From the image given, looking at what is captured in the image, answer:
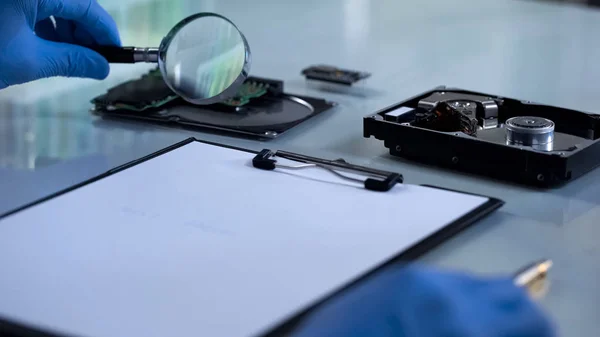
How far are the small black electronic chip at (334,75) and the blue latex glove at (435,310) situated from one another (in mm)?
930

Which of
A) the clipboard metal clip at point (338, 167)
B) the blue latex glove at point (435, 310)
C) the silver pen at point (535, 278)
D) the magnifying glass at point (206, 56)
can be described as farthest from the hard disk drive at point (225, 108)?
the blue latex glove at point (435, 310)

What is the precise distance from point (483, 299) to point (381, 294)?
0.06 m

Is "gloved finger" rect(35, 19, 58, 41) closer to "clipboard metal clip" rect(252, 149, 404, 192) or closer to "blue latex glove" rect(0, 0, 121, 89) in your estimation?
"blue latex glove" rect(0, 0, 121, 89)

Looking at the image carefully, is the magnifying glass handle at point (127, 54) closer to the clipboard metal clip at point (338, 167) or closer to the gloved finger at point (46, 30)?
the gloved finger at point (46, 30)

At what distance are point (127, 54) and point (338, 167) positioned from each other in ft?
1.39

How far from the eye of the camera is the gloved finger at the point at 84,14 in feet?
4.14

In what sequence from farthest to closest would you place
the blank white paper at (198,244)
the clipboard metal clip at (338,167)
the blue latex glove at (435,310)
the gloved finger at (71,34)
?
the gloved finger at (71,34) → the clipboard metal clip at (338,167) → the blank white paper at (198,244) → the blue latex glove at (435,310)

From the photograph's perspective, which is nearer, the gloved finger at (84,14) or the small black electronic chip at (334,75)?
the gloved finger at (84,14)

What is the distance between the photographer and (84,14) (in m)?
1.28

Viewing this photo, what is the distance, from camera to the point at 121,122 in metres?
1.28

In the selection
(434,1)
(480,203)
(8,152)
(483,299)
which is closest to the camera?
(483,299)

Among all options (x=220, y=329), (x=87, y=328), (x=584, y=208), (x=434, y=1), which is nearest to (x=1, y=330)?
(x=87, y=328)

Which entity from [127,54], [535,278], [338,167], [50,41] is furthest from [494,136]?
[50,41]

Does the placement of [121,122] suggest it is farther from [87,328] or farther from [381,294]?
[381,294]
